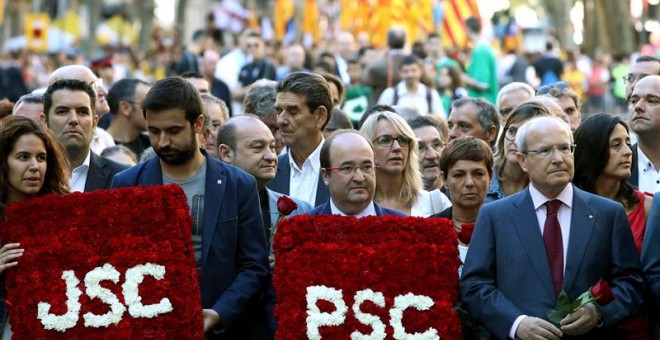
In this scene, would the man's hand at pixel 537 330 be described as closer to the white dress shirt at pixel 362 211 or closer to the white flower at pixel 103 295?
the white dress shirt at pixel 362 211

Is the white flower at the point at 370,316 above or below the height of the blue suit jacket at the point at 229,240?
below

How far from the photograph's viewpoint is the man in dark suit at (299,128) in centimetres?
1221

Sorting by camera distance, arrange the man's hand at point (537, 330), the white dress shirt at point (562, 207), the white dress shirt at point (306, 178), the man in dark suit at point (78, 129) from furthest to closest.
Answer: the white dress shirt at point (306, 178), the man in dark suit at point (78, 129), the white dress shirt at point (562, 207), the man's hand at point (537, 330)

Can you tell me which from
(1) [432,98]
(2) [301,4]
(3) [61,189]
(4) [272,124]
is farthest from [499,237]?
(2) [301,4]

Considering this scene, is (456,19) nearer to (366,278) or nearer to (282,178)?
(282,178)

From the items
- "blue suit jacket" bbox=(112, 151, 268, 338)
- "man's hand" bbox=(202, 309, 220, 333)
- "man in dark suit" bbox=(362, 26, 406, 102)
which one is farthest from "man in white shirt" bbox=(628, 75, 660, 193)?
"man in dark suit" bbox=(362, 26, 406, 102)

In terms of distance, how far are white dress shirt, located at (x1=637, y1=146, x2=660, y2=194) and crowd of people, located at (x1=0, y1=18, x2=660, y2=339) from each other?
0.04 ft

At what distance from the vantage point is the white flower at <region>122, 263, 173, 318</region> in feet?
31.0

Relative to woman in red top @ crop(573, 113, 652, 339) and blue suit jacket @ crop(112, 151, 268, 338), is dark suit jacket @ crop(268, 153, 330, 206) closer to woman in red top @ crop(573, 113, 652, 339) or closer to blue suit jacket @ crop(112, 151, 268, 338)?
blue suit jacket @ crop(112, 151, 268, 338)

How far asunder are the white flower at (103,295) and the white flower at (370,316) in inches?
55.0

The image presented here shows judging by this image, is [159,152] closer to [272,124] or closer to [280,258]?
[280,258]

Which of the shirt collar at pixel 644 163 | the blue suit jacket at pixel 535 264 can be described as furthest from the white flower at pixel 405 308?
the shirt collar at pixel 644 163

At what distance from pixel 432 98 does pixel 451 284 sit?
922 centimetres

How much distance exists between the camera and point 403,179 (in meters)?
11.9
